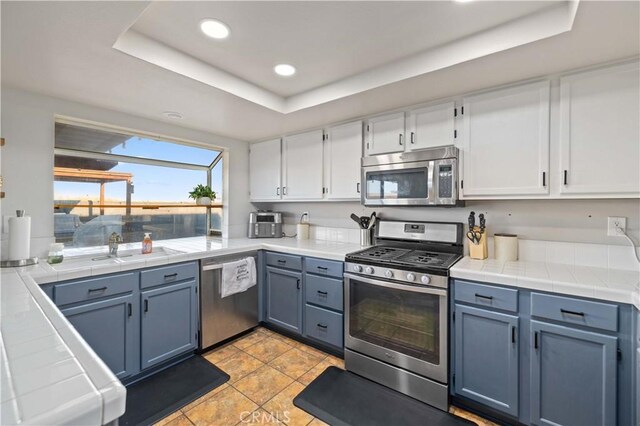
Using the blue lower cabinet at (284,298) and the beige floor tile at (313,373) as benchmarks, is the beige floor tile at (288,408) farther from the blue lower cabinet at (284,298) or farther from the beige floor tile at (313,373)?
the blue lower cabinet at (284,298)

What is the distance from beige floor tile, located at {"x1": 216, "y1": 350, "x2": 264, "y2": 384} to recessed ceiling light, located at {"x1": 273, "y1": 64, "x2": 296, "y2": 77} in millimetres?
2276

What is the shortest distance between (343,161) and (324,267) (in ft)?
3.42

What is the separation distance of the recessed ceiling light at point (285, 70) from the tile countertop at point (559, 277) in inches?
68.7

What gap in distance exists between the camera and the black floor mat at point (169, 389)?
1.79 m

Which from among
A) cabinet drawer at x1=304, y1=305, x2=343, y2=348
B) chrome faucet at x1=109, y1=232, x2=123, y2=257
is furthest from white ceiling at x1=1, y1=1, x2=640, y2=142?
cabinet drawer at x1=304, y1=305, x2=343, y2=348

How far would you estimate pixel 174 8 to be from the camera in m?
1.43

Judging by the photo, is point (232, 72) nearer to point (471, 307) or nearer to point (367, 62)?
point (367, 62)

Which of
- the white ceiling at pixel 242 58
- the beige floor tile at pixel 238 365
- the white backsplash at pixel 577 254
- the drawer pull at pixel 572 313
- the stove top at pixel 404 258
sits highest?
the white ceiling at pixel 242 58

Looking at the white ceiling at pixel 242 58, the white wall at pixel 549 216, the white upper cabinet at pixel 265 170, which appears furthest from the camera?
the white upper cabinet at pixel 265 170

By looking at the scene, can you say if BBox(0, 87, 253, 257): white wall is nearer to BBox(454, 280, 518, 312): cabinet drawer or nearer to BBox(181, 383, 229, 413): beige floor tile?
BBox(181, 383, 229, 413): beige floor tile

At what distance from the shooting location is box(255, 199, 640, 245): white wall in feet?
6.05

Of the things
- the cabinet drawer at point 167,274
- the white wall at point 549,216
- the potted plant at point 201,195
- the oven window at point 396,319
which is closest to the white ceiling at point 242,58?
the white wall at point 549,216

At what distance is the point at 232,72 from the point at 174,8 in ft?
2.16

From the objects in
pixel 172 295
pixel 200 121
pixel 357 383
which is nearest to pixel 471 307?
pixel 357 383
